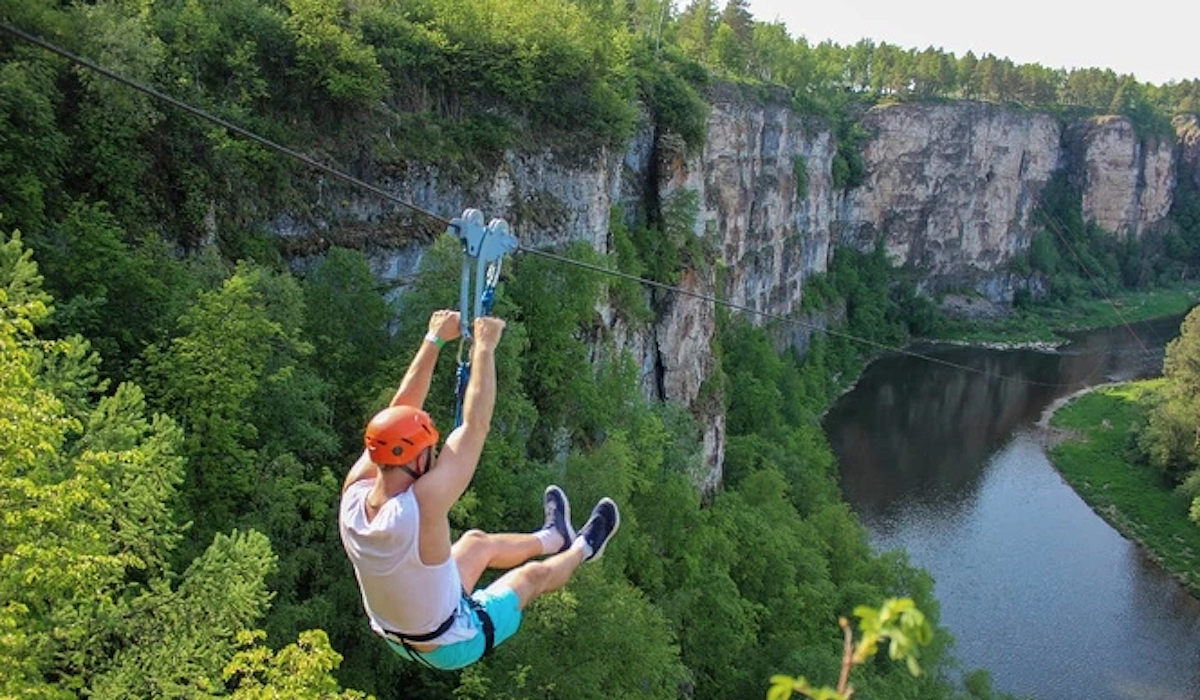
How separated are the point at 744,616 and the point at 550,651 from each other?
8.95m

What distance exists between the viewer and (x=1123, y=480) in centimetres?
4316

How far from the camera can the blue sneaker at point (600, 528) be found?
6535 mm

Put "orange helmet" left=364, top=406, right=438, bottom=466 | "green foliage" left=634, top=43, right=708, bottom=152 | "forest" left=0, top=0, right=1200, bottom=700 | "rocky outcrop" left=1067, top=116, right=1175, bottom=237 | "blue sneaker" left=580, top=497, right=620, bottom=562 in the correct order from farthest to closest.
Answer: "rocky outcrop" left=1067, top=116, right=1175, bottom=237 < "green foliage" left=634, top=43, right=708, bottom=152 < "forest" left=0, top=0, right=1200, bottom=700 < "blue sneaker" left=580, top=497, right=620, bottom=562 < "orange helmet" left=364, top=406, right=438, bottom=466

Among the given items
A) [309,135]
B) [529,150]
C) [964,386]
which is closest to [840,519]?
[529,150]

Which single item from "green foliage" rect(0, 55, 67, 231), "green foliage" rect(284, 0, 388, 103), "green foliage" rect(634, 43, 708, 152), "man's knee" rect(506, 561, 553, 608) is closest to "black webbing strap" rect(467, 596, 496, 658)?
"man's knee" rect(506, 561, 553, 608)

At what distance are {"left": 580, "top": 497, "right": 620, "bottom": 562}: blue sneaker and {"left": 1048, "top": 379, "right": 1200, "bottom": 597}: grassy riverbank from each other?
33.8 m

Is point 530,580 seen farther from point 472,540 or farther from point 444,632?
point 444,632

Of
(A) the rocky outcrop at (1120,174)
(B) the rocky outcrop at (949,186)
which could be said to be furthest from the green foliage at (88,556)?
(A) the rocky outcrop at (1120,174)

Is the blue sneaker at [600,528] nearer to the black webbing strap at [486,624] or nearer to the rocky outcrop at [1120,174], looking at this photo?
the black webbing strap at [486,624]

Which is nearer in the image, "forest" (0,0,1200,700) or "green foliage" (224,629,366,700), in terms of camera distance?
"green foliage" (224,629,366,700)

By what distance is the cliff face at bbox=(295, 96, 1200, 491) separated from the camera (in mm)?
22858

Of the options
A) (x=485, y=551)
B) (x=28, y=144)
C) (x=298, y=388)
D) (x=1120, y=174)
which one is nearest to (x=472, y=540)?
(x=485, y=551)

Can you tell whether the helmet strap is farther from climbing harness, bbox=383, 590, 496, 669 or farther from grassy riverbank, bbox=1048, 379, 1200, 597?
grassy riverbank, bbox=1048, 379, 1200, 597

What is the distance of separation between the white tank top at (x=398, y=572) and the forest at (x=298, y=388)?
271 cm
